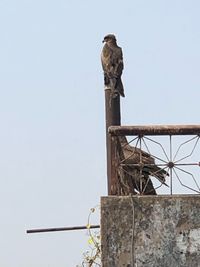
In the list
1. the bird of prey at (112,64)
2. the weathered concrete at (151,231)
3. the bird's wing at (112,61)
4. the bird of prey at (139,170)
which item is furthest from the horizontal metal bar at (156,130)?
the bird's wing at (112,61)

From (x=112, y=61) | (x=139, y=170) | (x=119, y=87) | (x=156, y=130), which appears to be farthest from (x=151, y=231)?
(x=112, y=61)

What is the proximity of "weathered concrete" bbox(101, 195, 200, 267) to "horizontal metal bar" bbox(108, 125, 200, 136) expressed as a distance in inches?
21.5

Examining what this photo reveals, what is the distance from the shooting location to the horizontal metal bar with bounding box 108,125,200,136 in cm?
571

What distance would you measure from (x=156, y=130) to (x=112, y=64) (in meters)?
2.48

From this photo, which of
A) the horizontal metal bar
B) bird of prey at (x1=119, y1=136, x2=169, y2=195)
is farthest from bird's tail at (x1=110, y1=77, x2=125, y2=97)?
the horizontal metal bar

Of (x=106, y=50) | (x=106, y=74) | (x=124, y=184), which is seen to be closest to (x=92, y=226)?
(x=124, y=184)

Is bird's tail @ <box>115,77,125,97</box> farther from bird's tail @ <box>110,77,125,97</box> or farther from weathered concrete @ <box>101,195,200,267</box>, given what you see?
weathered concrete @ <box>101,195,200,267</box>

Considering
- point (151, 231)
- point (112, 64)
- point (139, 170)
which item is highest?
point (112, 64)

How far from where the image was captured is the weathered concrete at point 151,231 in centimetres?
551

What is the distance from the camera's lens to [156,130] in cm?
578

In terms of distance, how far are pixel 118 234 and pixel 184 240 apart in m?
0.53

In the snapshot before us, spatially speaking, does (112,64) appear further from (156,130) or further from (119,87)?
(156,130)

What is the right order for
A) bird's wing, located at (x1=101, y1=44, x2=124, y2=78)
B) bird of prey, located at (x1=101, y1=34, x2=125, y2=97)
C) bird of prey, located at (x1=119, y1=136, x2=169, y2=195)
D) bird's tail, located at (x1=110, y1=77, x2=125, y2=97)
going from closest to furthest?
bird of prey, located at (x1=119, y1=136, x2=169, y2=195), bird's tail, located at (x1=110, y1=77, x2=125, y2=97), bird of prey, located at (x1=101, y1=34, x2=125, y2=97), bird's wing, located at (x1=101, y1=44, x2=124, y2=78)

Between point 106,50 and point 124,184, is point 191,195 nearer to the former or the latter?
A: point 124,184
